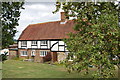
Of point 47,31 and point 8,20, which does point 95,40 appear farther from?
point 47,31

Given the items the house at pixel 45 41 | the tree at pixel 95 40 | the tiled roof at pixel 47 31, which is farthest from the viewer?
A: the tiled roof at pixel 47 31

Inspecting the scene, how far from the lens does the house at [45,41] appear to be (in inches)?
1281

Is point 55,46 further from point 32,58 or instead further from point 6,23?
point 6,23

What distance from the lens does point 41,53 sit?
35812mm

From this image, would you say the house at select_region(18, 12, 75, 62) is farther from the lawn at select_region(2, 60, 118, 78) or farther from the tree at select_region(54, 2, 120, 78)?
the tree at select_region(54, 2, 120, 78)

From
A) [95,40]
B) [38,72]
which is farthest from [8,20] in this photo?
[38,72]

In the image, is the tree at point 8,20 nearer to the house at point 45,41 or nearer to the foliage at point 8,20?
the foliage at point 8,20

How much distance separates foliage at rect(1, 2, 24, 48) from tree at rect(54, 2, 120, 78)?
3.40m

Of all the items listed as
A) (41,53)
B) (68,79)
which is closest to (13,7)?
(68,79)

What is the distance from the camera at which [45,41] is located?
3503 centimetres

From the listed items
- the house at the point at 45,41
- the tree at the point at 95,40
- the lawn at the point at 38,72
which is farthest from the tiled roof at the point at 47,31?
the tree at the point at 95,40

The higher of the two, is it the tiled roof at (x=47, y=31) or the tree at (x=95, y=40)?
the tiled roof at (x=47, y=31)

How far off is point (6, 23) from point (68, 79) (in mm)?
9131

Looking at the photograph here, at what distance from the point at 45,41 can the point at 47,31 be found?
2324 millimetres
